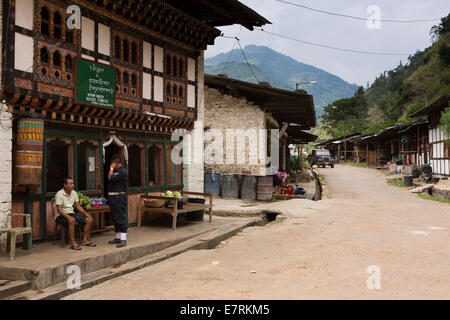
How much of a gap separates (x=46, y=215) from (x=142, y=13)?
5.07 meters

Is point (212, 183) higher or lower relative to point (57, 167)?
lower

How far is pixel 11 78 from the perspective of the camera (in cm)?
686

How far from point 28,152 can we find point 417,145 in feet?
104

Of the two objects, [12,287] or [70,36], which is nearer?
[12,287]

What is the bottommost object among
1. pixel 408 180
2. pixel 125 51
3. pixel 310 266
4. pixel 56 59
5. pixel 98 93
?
pixel 310 266

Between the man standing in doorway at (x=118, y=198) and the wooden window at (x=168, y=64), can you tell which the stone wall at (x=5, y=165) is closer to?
the man standing in doorway at (x=118, y=198)

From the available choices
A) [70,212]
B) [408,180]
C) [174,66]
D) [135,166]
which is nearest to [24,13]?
[70,212]

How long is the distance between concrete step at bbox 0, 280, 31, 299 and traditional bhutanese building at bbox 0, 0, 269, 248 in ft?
5.22

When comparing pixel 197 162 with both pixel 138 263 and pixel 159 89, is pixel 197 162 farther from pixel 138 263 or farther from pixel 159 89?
pixel 138 263

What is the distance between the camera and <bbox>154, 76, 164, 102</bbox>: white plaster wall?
1037cm

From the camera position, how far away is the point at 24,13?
712 centimetres
